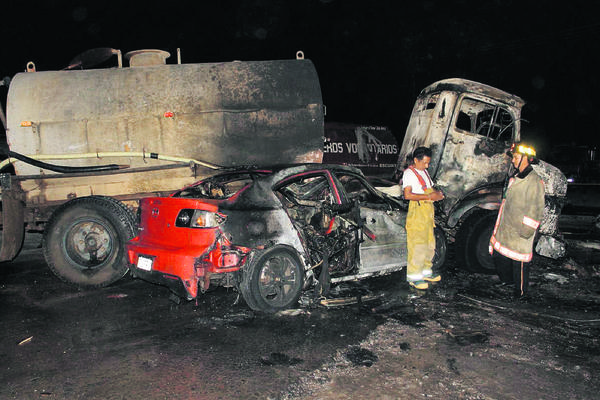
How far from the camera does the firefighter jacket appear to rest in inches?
189

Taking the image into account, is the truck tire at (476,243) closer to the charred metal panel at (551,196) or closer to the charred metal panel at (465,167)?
the charred metal panel at (465,167)

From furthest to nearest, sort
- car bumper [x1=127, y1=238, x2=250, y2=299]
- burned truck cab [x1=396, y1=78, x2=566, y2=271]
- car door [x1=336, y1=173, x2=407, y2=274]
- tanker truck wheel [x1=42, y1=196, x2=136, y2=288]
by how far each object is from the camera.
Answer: burned truck cab [x1=396, y1=78, x2=566, y2=271] < tanker truck wheel [x1=42, y1=196, x2=136, y2=288] < car door [x1=336, y1=173, x2=407, y2=274] < car bumper [x1=127, y1=238, x2=250, y2=299]

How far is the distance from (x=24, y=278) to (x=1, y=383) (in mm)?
3356

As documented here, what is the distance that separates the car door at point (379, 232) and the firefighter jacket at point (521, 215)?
3.81ft

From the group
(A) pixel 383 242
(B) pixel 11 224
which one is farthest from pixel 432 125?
(B) pixel 11 224

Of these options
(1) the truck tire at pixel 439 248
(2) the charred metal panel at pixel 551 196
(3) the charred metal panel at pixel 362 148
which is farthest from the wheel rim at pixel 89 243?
(3) the charred metal panel at pixel 362 148

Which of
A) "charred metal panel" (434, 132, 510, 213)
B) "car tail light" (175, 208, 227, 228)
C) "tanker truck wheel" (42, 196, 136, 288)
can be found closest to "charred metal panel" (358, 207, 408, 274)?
"charred metal panel" (434, 132, 510, 213)

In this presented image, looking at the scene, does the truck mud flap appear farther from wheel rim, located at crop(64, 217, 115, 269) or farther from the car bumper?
the car bumper

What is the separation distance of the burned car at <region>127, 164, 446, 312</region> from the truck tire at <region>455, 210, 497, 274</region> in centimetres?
143

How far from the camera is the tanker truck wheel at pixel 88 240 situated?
17.7 ft

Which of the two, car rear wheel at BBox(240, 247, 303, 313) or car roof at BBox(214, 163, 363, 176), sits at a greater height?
car roof at BBox(214, 163, 363, 176)

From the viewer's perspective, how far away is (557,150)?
13805 millimetres

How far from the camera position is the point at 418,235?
5215 millimetres

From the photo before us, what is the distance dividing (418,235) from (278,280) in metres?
1.85
